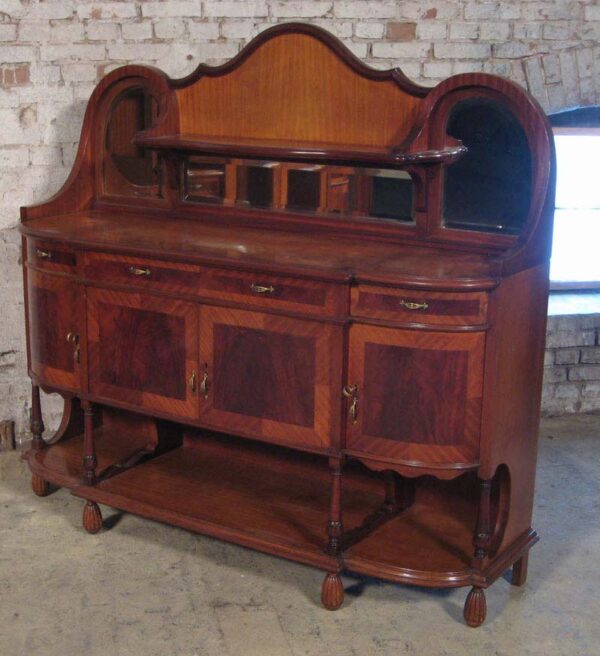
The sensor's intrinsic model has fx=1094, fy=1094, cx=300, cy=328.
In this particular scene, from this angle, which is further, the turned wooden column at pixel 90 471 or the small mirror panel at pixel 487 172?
the turned wooden column at pixel 90 471

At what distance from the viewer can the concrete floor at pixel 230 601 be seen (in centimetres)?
328

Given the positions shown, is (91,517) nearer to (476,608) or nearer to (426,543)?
(426,543)

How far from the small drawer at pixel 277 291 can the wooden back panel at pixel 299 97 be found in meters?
0.68

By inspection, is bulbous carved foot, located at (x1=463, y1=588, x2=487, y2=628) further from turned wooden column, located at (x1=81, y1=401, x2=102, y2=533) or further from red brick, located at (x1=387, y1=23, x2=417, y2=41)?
red brick, located at (x1=387, y1=23, x2=417, y2=41)

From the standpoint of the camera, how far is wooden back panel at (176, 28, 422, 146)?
3707 millimetres

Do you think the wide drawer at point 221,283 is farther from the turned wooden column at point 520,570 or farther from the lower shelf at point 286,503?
the turned wooden column at point 520,570

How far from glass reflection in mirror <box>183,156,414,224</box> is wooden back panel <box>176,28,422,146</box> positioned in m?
0.11

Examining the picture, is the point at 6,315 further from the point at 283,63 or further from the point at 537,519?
the point at 537,519

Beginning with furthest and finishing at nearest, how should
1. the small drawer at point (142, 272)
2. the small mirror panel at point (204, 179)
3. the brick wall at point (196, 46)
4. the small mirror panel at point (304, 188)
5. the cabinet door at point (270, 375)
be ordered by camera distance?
the brick wall at point (196, 46) < the small mirror panel at point (204, 179) < the small mirror panel at point (304, 188) < the small drawer at point (142, 272) < the cabinet door at point (270, 375)

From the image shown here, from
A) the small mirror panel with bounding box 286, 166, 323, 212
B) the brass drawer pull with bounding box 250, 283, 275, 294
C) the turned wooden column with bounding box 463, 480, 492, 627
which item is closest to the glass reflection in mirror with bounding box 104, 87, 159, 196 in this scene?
the small mirror panel with bounding box 286, 166, 323, 212

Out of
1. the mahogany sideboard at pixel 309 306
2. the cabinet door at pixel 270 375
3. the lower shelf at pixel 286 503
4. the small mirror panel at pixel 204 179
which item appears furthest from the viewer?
the small mirror panel at pixel 204 179

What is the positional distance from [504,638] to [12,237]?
2619 millimetres

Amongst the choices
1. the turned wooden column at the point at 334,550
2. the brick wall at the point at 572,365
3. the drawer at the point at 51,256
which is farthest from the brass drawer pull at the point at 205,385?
the brick wall at the point at 572,365

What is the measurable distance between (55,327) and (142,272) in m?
0.49
